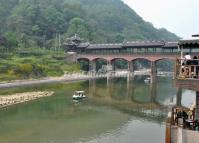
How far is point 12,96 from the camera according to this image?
48250 millimetres

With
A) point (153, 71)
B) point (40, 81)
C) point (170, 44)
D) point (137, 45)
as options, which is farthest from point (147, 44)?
point (40, 81)

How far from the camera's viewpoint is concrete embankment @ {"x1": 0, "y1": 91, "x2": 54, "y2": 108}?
43.9 m

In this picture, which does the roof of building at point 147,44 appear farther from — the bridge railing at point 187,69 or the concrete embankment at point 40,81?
the bridge railing at point 187,69

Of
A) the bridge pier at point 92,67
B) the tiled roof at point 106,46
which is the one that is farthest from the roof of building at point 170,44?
the bridge pier at point 92,67

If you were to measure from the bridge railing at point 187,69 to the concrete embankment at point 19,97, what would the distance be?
104 ft

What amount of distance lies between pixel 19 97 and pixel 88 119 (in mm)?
16052

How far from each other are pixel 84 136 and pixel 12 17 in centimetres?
9103

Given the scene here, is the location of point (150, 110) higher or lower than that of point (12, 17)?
lower

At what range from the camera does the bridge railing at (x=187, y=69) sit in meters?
14.5

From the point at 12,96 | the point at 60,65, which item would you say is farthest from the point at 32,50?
the point at 12,96

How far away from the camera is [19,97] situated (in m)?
47.8

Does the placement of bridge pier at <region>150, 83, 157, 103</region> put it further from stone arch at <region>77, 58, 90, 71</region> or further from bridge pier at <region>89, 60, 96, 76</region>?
stone arch at <region>77, 58, 90, 71</region>

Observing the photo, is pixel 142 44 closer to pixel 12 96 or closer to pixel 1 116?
pixel 12 96

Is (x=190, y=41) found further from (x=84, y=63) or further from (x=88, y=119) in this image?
(x=84, y=63)
